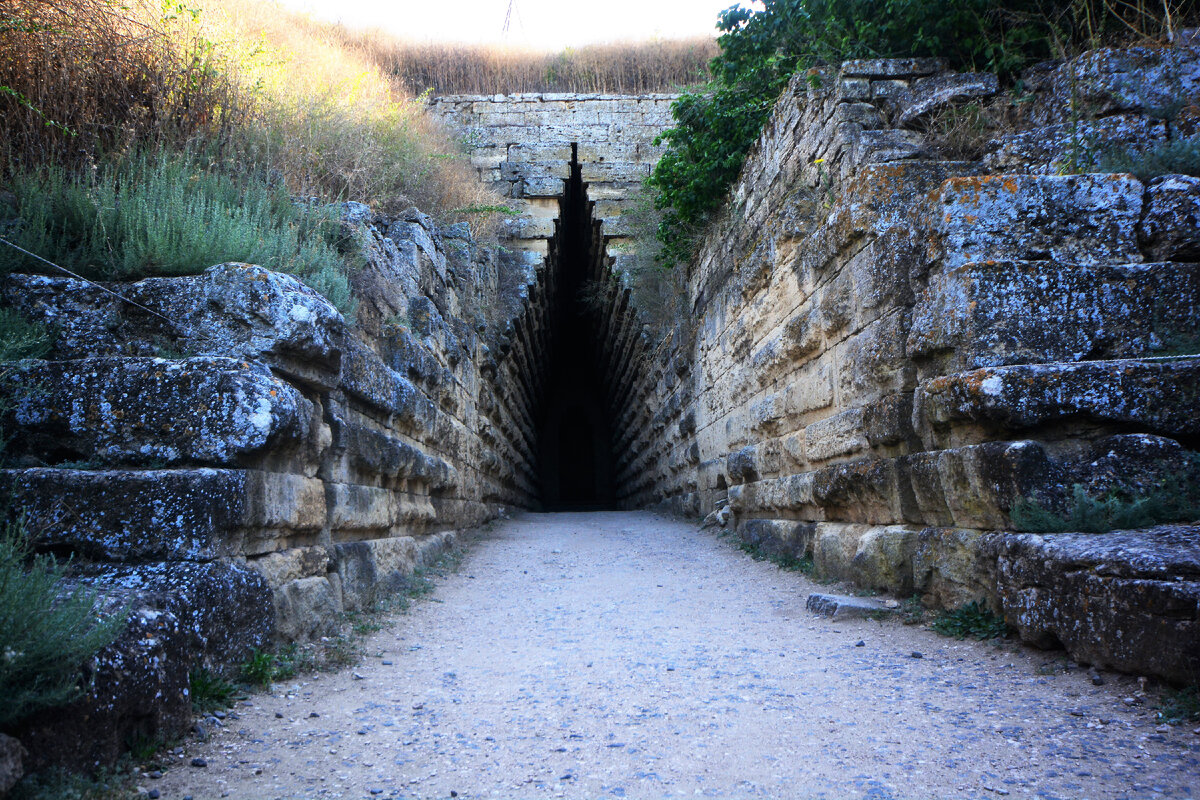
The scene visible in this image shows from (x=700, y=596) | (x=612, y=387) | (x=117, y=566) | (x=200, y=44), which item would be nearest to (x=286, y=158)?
(x=200, y=44)

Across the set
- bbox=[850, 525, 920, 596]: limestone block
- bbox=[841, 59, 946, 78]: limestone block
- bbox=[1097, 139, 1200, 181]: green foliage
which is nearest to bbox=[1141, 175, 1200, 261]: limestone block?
bbox=[1097, 139, 1200, 181]: green foliage

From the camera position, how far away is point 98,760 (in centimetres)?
194

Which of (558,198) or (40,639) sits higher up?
(558,198)

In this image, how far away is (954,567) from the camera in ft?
11.3

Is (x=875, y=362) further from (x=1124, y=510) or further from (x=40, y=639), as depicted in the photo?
Answer: (x=40, y=639)

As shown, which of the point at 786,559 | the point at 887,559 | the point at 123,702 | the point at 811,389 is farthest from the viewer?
the point at 786,559

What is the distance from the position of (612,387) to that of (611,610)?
12740 millimetres

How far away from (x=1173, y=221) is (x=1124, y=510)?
62.1 inches

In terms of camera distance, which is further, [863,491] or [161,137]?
[161,137]

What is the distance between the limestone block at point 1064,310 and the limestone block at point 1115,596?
2.96ft

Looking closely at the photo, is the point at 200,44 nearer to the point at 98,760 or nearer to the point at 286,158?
the point at 286,158

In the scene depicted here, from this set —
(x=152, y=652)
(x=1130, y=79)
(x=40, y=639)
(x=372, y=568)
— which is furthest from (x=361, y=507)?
(x=1130, y=79)

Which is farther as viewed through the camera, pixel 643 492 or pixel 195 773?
pixel 643 492

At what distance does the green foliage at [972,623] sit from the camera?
3176mm
